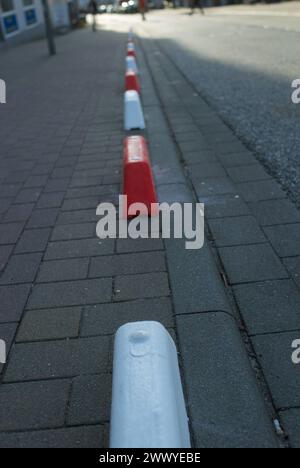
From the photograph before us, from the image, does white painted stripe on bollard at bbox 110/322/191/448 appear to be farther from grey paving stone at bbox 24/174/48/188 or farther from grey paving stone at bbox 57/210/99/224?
grey paving stone at bbox 24/174/48/188

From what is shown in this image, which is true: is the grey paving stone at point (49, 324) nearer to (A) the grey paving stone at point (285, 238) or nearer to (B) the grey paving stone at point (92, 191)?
(A) the grey paving stone at point (285, 238)

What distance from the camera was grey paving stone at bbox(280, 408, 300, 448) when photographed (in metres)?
1.89

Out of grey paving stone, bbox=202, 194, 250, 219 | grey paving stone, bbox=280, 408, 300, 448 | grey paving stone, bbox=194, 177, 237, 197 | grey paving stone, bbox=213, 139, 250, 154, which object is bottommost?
grey paving stone, bbox=280, 408, 300, 448

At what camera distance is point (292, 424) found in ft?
6.44

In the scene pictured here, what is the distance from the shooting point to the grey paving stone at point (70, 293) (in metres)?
2.89

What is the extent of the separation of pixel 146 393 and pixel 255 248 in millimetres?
1801

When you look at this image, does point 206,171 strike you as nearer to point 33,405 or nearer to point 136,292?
point 136,292

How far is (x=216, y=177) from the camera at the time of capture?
4609 mm

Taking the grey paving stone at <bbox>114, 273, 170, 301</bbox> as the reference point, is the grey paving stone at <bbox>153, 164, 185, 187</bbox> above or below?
above

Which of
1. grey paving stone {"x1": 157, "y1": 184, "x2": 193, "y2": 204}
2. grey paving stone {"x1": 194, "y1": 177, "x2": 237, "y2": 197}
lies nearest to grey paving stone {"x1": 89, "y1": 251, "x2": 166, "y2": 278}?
grey paving stone {"x1": 157, "y1": 184, "x2": 193, "y2": 204}

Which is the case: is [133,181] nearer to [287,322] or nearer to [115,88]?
[287,322]

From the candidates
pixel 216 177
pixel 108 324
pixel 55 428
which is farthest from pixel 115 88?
pixel 55 428

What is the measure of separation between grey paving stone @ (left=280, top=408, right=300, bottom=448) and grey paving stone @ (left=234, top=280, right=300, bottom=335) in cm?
53
